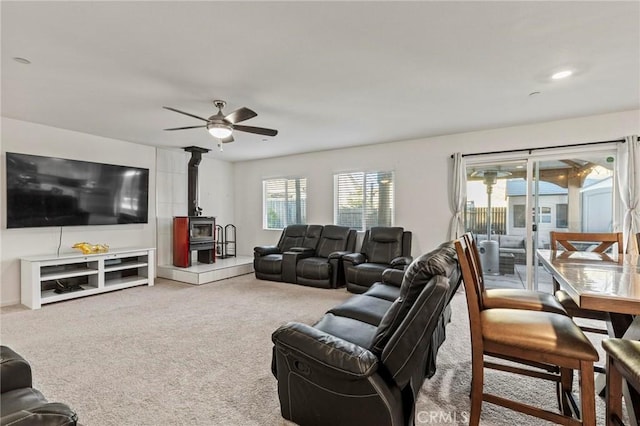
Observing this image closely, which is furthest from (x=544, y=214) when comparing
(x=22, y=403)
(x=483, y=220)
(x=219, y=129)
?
(x=22, y=403)

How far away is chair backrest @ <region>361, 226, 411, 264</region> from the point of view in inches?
195

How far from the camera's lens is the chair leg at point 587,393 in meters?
1.39

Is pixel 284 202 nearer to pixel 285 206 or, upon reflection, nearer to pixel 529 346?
pixel 285 206

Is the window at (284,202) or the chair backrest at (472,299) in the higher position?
the window at (284,202)

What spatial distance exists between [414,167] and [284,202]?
118 inches

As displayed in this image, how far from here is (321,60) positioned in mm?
2467

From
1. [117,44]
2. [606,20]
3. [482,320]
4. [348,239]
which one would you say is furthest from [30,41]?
[348,239]

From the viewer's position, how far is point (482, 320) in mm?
1709

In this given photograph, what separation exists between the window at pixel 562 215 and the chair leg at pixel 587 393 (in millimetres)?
3584

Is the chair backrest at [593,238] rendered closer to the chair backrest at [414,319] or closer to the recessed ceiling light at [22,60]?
the chair backrest at [414,319]

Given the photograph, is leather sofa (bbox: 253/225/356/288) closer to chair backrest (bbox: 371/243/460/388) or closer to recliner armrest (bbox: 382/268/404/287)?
recliner armrest (bbox: 382/268/404/287)

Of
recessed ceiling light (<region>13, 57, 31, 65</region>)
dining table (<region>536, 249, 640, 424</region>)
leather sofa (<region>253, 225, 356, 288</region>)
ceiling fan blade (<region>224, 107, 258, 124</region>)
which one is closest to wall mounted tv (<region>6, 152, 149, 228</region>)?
recessed ceiling light (<region>13, 57, 31, 65</region>)

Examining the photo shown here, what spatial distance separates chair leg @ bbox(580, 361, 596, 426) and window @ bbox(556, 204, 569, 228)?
3.58 metres

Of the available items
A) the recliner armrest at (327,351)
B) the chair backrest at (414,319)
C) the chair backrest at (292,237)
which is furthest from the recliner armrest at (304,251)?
the chair backrest at (414,319)
